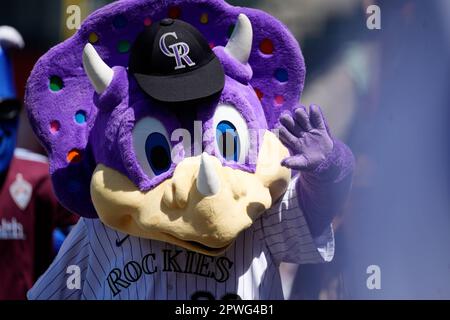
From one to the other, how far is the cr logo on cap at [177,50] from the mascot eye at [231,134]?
12 cm

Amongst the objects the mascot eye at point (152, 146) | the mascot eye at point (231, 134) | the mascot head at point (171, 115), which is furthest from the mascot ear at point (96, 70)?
the mascot eye at point (231, 134)

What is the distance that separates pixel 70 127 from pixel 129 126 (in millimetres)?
211

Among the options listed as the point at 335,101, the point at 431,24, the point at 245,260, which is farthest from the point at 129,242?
the point at 431,24

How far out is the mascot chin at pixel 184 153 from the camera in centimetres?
177

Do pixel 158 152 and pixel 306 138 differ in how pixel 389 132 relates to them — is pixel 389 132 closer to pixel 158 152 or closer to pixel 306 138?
pixel 306 138

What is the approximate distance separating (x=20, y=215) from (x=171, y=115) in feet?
3.53

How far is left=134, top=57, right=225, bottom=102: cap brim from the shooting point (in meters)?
1.81

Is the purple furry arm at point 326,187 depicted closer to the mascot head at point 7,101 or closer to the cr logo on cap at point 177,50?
the cr logo on cap at point 177,50

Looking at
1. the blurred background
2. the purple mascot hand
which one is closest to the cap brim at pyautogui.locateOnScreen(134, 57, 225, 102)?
the purple mascot hand

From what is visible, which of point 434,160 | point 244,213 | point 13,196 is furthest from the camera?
point 13,196

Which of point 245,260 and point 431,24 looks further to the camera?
point 431,24

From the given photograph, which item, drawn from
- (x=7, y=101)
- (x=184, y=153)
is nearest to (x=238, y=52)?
(x=184, y=153)

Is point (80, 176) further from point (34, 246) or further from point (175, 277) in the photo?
point (34, 246)

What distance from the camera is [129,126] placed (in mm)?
1799
